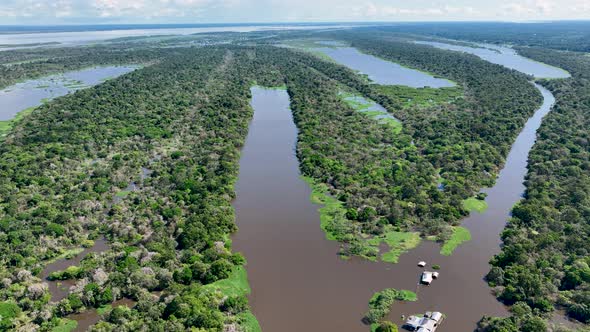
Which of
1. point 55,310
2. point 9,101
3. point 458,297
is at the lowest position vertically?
point 458,297

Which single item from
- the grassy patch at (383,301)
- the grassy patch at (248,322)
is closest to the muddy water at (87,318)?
the grassy patch at (248,322)

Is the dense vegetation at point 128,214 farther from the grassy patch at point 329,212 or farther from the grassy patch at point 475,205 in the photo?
the grassy patch at point 475,205

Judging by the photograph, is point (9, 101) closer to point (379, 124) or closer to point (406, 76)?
point (379, 124)

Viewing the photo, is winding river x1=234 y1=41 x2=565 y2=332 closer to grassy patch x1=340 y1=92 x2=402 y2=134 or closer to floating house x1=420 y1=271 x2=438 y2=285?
floating house x1=420 y1=271 x2=438 y2=285

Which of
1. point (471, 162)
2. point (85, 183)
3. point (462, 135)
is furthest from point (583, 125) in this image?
point (85, 183)

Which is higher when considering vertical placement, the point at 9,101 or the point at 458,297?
the point at 9,101

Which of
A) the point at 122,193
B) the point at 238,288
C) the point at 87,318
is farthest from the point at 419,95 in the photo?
the point at 87,318

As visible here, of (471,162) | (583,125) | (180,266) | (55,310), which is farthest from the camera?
(583,125)
